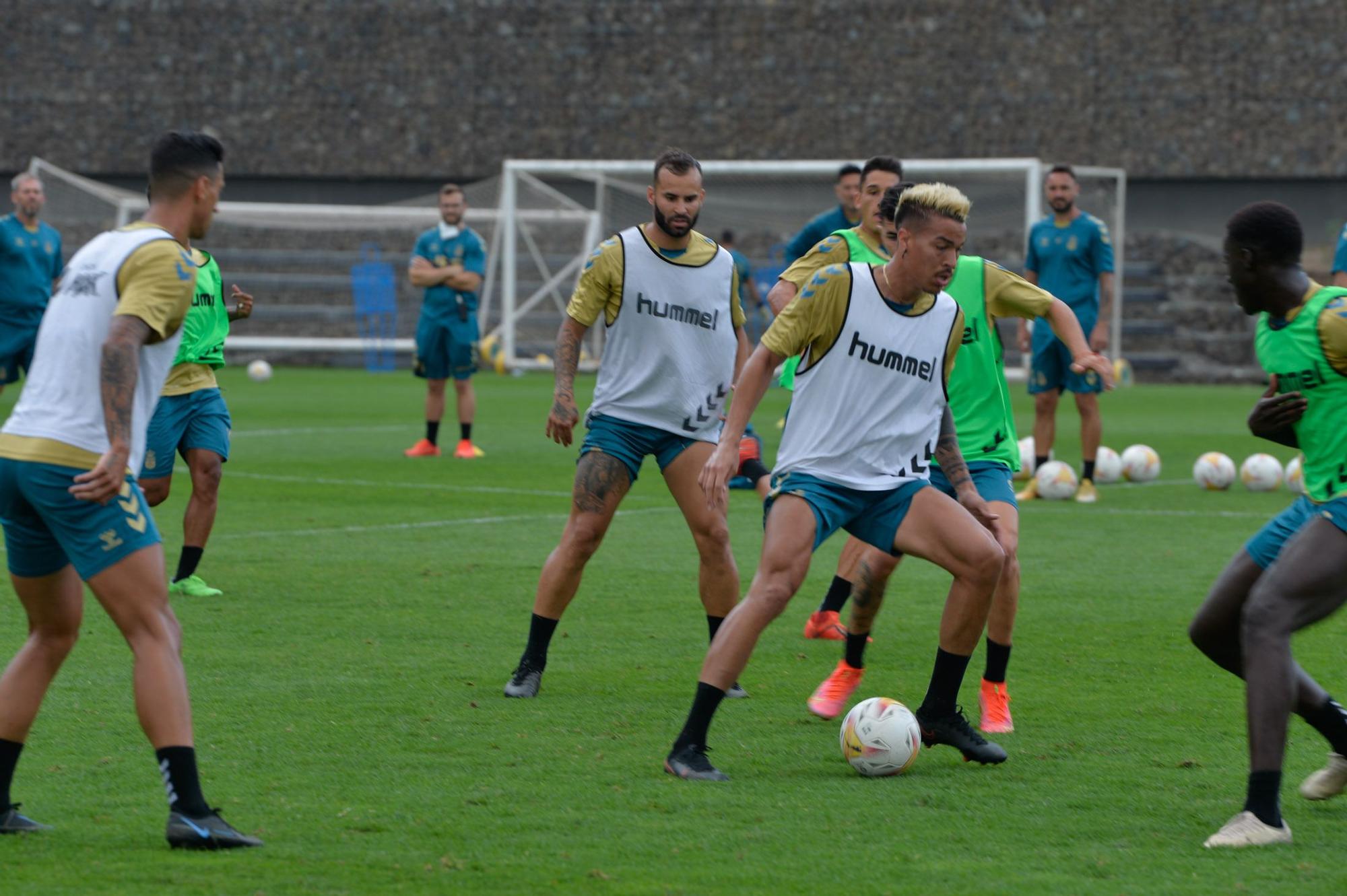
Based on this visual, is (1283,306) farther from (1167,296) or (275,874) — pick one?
(1167,296)

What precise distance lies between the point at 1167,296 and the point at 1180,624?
92.6ft

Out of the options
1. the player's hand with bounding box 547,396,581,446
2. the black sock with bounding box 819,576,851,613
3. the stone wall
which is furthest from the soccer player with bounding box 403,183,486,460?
the stone wall

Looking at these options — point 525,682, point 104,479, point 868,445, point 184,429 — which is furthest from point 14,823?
point 184,429

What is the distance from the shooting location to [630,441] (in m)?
7.17

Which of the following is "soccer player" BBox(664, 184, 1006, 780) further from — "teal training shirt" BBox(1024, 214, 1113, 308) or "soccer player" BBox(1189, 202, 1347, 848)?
"teal training shirt" BBox(1024, 214, 1113, 308)

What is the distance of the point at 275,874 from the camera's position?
4.54 m

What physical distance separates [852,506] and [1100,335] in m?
8.22

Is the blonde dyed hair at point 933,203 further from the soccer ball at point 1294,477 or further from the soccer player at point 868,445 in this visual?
the soccer ball at point 1294,477

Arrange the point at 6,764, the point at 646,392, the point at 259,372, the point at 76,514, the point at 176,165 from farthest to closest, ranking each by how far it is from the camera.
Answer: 1. the point at 259,372
2. the point at 646,392
3. the point at 6,764
4. the point at 176,165
5. the point at 76,514

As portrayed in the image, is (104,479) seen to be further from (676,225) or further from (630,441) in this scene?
(676,225)

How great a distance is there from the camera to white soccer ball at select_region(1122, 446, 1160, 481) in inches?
601

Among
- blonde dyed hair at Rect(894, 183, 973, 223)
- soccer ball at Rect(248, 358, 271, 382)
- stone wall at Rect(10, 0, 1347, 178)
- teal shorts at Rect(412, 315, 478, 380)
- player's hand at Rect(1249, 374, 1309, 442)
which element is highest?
stone wall at Rect(10, 0, 1347, 178)

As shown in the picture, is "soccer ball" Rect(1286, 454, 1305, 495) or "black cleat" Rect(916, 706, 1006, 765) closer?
"black cleat" Rect(916, 706, 1006, 765)

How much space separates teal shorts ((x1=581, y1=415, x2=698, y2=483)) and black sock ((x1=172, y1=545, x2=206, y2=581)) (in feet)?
9.60
